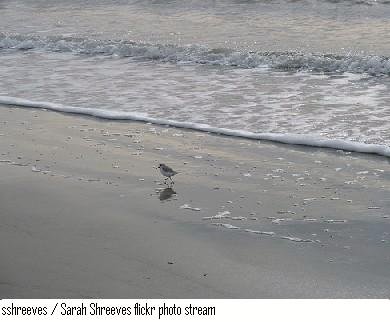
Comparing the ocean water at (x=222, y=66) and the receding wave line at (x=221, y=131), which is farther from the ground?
the ocean water at (x=222, y=66)

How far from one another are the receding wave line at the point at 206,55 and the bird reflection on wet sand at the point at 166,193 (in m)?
5.85

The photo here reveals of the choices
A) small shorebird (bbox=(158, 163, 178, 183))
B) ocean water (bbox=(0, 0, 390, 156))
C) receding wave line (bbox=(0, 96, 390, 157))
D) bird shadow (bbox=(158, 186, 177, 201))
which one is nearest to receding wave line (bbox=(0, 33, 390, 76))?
ocean water (bbox=(0, 0, 390, 156))

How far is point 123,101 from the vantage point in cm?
989

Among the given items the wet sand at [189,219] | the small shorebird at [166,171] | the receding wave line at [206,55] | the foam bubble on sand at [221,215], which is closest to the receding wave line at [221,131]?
the wet sand at [189,219]

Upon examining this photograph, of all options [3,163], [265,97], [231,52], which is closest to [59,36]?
[231,52]

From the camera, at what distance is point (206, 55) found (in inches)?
516

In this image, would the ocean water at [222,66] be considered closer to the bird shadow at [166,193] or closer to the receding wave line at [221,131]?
the receding wave line at [221,131]

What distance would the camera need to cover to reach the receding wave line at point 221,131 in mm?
7258

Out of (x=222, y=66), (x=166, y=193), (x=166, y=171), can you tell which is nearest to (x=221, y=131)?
(x=166, y=171)

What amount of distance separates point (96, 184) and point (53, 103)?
379 centimetres

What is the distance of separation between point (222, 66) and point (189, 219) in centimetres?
721

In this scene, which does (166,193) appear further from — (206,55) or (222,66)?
(206,55)
